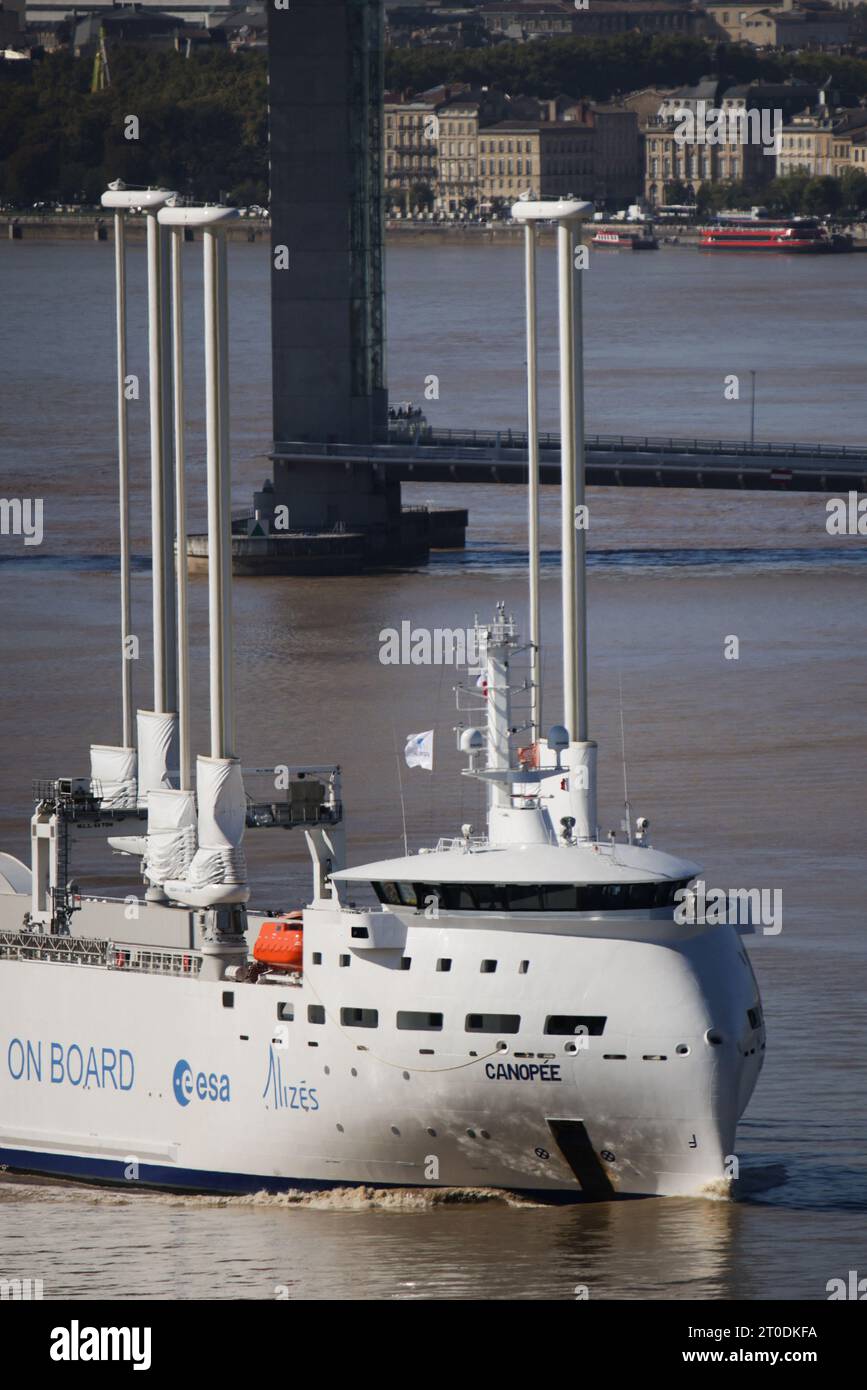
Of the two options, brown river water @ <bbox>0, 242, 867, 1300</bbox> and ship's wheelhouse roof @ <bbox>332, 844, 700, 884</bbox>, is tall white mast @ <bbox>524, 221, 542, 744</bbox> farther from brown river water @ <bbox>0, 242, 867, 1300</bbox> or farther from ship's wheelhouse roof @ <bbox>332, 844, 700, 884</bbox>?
brown river water @ <bbox>0, 242, 867, 1300</bbox>

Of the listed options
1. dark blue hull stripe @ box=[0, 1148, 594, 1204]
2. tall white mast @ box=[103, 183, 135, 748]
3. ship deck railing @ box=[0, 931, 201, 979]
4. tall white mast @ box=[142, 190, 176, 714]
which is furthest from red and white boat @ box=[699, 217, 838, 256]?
dark blue hull stripe @ box=[0, 1148, 594, 1204]

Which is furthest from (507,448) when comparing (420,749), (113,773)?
(420,749)

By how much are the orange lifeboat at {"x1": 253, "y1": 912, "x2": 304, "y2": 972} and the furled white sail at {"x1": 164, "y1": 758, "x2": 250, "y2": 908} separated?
55 centimetres

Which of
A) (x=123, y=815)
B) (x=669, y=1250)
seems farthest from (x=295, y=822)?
(x=669, y=1250)

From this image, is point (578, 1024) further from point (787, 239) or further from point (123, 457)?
point (787, 239)

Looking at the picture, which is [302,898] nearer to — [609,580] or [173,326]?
[173,326]

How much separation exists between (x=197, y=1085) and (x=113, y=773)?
18.0ft

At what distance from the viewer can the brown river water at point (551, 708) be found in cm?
2633

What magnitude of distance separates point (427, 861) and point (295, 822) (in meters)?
4.07

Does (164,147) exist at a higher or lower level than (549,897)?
higher

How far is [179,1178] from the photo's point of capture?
28.5 meters

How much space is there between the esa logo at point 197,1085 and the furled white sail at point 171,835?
2144mm

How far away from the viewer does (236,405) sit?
99938 millimetres

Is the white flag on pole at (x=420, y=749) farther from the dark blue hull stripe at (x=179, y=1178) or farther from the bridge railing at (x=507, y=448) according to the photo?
the bridge railing at (x=507, y=448)
